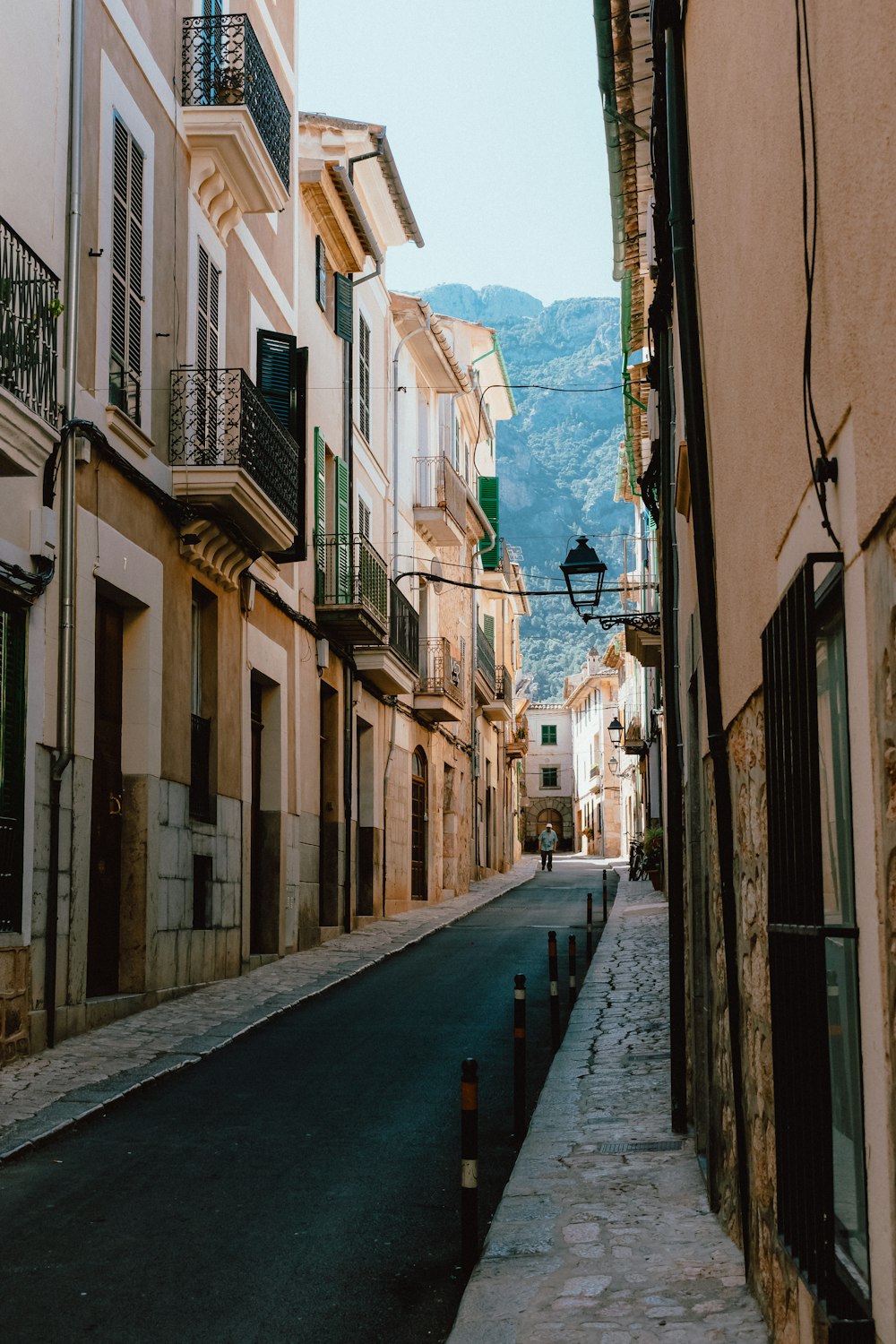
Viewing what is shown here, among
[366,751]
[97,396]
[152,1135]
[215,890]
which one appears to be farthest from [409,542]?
[152,1135]

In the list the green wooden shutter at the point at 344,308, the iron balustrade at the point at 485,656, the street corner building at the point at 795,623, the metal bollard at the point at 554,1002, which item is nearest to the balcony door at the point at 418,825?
the iron balustrade at the point at 485,656

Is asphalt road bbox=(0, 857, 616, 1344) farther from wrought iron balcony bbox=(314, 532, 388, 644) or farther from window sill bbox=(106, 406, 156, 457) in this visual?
wrought iron balcony bbox=(314, 532, 388, 644)

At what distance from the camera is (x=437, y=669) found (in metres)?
34.2

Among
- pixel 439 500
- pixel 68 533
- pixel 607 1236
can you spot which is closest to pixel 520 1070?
pixel 607 1236

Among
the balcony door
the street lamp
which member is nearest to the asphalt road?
the street lamp

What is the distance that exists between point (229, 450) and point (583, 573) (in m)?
3.91

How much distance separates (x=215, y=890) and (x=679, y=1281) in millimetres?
11252

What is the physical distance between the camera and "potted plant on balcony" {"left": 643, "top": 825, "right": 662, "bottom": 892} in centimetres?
3164

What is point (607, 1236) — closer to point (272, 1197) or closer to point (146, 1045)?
point (272, 1197)

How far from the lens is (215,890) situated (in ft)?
54.3

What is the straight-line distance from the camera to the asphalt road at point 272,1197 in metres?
5.59

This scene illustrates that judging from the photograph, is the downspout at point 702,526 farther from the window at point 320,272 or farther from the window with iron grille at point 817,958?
the window at point 320,272

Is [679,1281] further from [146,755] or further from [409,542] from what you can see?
[409,542]

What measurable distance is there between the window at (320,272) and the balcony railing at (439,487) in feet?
30.6
